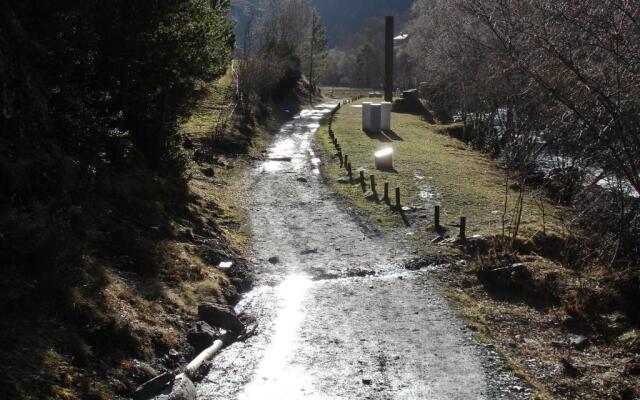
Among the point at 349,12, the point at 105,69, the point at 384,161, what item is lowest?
the point at 384,161

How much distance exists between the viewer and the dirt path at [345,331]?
815 cm

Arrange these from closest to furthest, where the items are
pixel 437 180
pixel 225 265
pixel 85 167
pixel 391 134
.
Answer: pixel 85 167 < pixel 225 265 < pixel 437 180 < pixel 391 134

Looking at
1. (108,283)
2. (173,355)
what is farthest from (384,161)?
(173,355)

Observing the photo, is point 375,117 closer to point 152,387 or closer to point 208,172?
point 208,172

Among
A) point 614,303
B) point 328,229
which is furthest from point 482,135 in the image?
point 614,303

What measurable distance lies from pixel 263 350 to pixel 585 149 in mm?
5731

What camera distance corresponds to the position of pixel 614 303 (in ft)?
37.5

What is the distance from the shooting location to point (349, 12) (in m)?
186

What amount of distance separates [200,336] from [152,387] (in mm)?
1772

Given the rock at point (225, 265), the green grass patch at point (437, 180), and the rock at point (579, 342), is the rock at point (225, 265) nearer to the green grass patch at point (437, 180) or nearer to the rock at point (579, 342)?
the green grass patch at point (437, 180)

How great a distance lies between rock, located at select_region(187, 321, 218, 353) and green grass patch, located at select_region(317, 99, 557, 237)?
7.58 metres

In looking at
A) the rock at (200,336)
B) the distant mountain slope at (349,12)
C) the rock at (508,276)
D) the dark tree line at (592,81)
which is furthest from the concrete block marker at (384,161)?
the distant mountain slope at (349,12)

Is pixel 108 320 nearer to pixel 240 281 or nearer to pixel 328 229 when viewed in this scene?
pixel 240 281

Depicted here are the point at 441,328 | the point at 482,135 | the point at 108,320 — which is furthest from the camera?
the point at 482,135
